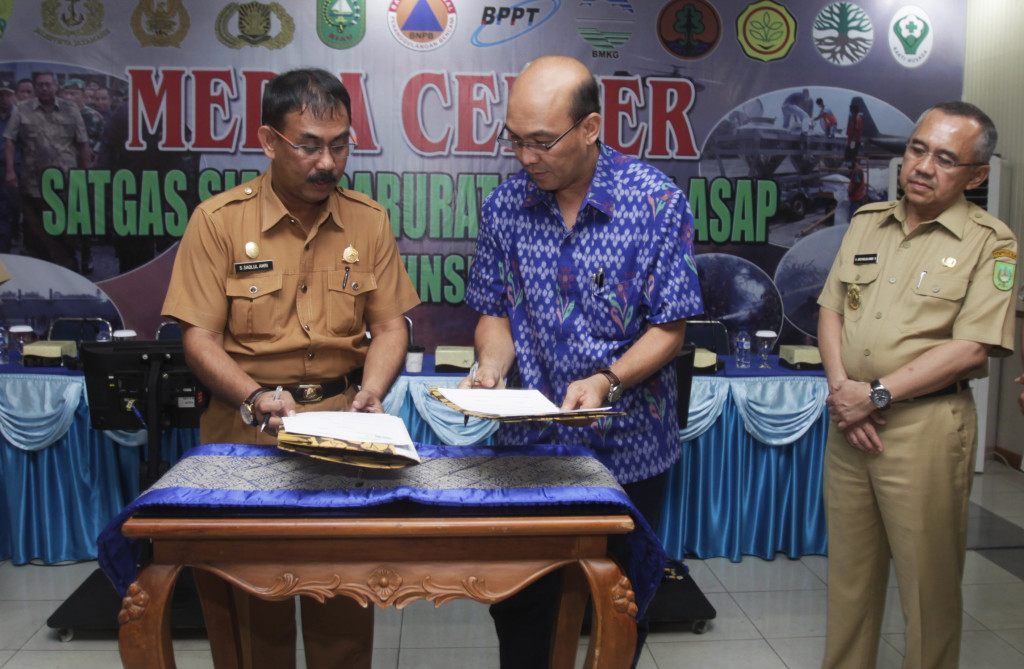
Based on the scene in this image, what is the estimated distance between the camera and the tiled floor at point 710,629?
2.81m

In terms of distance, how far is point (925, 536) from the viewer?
2229 mm

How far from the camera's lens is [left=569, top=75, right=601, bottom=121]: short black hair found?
5.71 ft

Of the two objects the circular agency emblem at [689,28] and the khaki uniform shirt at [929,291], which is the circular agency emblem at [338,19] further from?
the khaki uniform shirt at [929,291]

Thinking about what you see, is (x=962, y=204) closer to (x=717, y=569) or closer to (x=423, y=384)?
(x=717, y=569)

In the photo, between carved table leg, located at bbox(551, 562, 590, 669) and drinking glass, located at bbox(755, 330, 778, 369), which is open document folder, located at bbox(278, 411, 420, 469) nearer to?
carved table leg, located at bbox(551, 562, 590, 669)

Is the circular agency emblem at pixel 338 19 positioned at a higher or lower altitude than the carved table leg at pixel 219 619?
higher

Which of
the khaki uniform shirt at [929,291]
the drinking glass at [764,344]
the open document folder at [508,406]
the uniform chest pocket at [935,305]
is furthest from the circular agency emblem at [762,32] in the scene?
the open document folder at [508,406]

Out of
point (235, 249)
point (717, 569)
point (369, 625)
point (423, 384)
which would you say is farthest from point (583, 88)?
point (717, 569)

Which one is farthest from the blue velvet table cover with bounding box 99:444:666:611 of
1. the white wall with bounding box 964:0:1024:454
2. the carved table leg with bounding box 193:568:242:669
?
the white wall with bounding box 964:0:1024:454

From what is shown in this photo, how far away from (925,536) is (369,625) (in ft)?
4.75

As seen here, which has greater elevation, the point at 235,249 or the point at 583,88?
the point at 583,88

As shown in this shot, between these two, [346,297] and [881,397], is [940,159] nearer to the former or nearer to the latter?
[881,397]

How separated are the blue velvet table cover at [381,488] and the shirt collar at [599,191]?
0.53 metres

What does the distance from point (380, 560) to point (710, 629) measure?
196 centimetres
